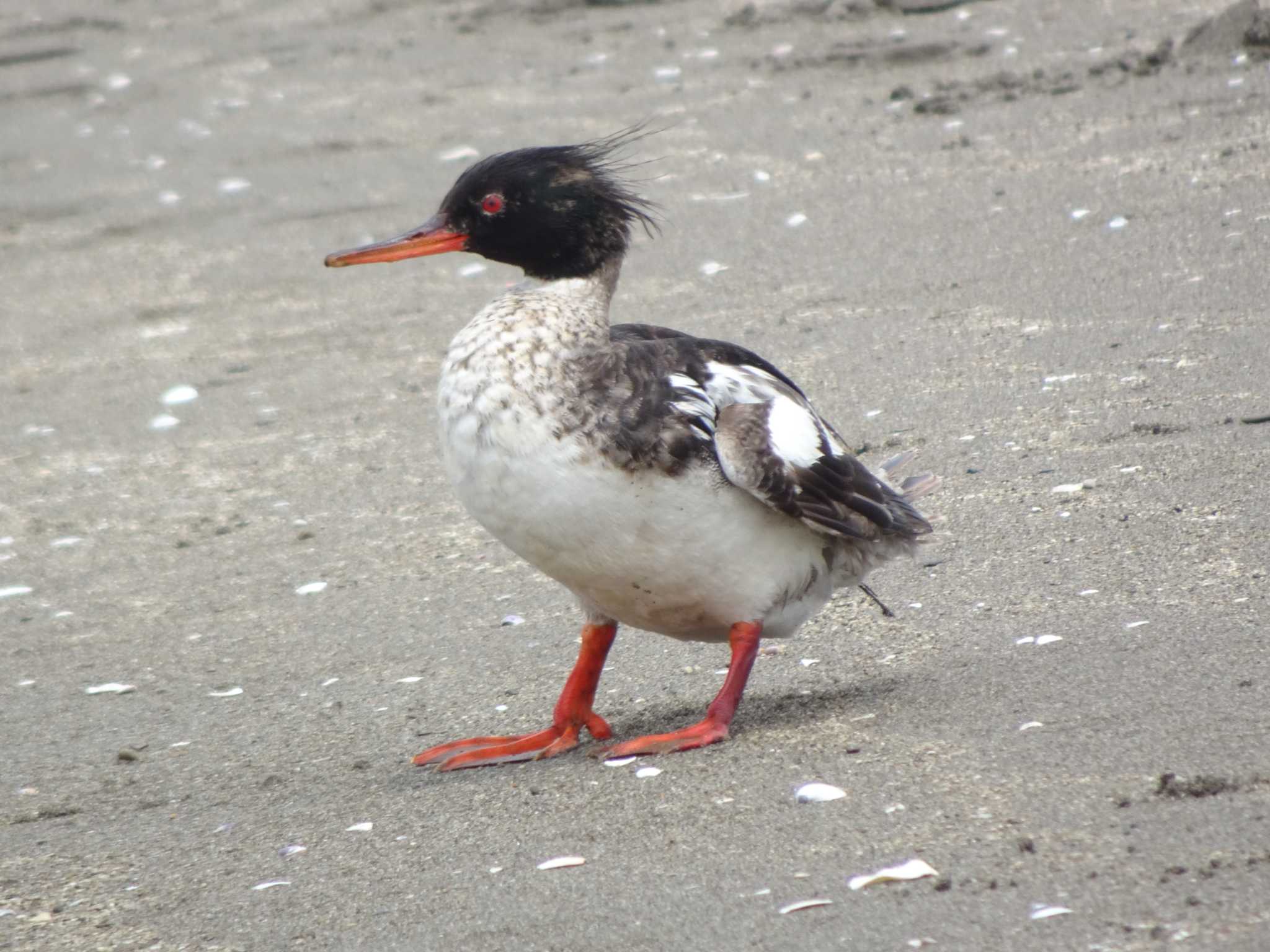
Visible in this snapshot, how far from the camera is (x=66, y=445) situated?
7.29m

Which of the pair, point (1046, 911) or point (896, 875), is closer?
point (1046, 911)

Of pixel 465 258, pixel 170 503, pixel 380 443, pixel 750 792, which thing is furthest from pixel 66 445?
pixel 750 792

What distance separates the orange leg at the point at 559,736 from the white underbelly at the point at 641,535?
18 cm

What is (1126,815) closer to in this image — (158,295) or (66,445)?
(66,445)

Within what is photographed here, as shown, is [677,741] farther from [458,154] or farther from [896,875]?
[458,154]

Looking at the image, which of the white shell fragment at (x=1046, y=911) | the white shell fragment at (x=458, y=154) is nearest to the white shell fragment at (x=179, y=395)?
the white shell fragment at (x=458, y=154)

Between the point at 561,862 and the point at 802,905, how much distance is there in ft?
1.95

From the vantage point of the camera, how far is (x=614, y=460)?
3.88 metres

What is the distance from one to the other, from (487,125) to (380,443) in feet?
13.4

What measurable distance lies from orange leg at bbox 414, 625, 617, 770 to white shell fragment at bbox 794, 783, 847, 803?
0.82 m

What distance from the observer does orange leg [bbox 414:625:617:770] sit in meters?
4.28

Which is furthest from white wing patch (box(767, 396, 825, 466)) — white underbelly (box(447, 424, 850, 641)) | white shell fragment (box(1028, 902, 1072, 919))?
white shell fragment (box(1028, 902, 1072, 919))

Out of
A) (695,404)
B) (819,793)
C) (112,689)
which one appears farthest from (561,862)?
(112,689)

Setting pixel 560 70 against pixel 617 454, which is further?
pixel 560 70
